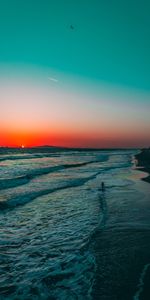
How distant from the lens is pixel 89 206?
14.2m

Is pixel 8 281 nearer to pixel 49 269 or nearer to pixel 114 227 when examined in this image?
pixel 49 269

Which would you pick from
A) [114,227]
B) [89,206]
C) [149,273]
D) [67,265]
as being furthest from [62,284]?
[89,206]

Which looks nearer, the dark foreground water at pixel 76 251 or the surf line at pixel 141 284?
the surf line at pixel 141 284

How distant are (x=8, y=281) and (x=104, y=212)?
6.89 m

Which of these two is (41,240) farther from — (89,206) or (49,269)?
(89,206)

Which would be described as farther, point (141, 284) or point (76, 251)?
point (76, 251)

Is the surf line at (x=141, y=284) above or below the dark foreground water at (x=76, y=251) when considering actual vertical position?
above

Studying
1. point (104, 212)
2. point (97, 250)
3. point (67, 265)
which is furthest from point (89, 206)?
point (67, 265)

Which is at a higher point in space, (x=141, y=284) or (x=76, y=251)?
(x=141, y=284)

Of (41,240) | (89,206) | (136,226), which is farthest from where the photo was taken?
(89,206)

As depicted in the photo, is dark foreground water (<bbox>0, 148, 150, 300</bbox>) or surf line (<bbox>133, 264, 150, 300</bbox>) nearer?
surf line (<bbox>133, 264, 150, 300</bbox>)

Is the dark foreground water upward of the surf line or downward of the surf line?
downward

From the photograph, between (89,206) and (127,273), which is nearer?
(127,273)

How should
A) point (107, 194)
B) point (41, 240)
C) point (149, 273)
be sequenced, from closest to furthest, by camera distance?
point (149, 273) → point (41, 240) → point (107, 194)
